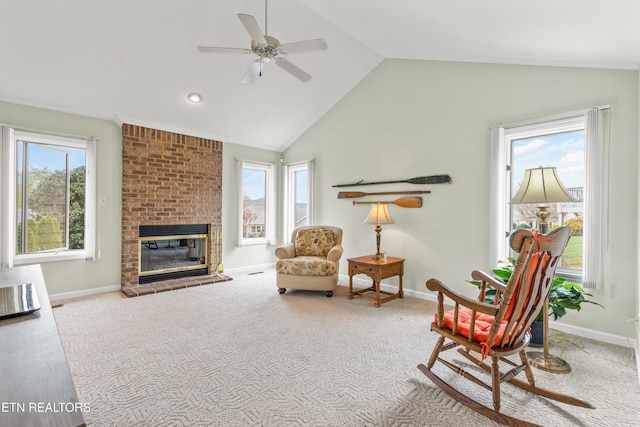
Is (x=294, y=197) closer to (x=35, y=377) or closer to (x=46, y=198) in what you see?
(x=46, y=198)

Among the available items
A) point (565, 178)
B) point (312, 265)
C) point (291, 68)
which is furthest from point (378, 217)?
point (291, 68)

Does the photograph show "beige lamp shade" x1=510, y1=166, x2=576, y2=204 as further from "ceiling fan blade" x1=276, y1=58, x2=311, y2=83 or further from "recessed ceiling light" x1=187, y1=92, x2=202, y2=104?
"recessed ceiling light" x1=187, y1=92, x2=202, y2=104

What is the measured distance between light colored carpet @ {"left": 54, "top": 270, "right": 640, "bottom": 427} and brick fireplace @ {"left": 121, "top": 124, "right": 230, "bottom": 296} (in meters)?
1.05

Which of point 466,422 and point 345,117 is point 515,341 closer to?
point 466,422

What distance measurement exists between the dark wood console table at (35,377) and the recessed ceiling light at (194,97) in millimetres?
3530

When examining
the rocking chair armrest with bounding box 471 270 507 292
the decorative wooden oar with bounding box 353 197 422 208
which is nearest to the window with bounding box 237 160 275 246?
the decorative wooden oar with bounding box 353 197 422 208

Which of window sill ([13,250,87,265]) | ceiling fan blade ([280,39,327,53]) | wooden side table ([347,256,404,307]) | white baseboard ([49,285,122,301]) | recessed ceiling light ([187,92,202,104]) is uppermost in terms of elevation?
recessed ceiling light ([187,92,202,104])

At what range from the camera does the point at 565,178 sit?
3.08 meters

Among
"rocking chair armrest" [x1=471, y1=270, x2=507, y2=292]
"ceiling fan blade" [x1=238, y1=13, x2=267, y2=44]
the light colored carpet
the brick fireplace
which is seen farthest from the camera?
the brick fireplace

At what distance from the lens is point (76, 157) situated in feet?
13.5

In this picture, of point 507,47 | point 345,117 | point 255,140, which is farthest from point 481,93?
point 255,140

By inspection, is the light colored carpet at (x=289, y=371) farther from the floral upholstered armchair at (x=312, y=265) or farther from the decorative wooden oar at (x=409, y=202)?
the decorative wooden oar at (x=409, y=202)

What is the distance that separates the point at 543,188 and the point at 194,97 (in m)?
4.08

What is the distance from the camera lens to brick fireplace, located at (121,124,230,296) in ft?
14.3
